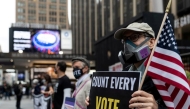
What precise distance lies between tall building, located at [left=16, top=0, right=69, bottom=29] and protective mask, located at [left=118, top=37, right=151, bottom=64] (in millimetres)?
121131

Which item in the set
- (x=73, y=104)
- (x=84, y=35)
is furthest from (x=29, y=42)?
(x=84, y=35)

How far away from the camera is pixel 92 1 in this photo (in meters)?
72.5

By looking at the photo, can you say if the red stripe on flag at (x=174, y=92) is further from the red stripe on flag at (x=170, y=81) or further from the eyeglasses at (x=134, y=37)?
the eyeglasses at (x=134, y=37)

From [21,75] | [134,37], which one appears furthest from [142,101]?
[21,75]

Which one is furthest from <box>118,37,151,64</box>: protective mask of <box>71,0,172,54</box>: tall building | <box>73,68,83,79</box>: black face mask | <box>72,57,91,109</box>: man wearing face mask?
<box>71,0,172,54</box>: tall building

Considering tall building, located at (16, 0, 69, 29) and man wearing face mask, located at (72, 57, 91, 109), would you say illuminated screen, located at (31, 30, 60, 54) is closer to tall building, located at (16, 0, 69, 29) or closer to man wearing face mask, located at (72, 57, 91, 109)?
man wearing face mask, located at (72, 57, 91, 109)

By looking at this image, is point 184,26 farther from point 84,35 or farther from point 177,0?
point 84,35

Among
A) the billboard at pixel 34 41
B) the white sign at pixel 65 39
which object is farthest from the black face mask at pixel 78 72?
the white sign at pixel 65 39

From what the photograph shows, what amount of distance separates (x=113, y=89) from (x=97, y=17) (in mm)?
63395

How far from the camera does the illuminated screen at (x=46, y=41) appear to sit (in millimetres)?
33031

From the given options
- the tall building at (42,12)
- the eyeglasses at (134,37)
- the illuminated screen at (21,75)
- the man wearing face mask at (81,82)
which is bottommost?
the illuminated screen at (21,75)

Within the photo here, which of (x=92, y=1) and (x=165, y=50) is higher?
(x=92, y=1)

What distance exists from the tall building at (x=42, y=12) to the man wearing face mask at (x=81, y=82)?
118646 millimetres

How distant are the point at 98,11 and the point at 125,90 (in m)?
62.8
